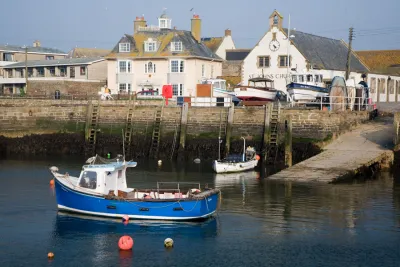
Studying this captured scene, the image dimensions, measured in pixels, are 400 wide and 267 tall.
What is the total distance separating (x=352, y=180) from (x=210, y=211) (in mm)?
12113

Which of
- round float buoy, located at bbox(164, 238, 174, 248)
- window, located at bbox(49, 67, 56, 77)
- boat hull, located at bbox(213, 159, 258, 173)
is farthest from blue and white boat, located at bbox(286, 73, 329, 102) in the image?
window, located at bbox(49, 67, 56, 77)

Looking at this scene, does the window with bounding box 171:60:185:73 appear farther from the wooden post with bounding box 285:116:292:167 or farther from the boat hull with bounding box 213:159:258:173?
the boat hull with bounding box 213:159:258:173

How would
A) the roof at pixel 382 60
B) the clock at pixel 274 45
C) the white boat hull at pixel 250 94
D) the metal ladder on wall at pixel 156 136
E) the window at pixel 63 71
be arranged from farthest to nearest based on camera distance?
the window at pixel 63 71 → the roof at pixel 382 60 → the clock at pixel 274 45 → the white boat hull at pixel 250 94 → the metal ladder on wall at pixel 156 136

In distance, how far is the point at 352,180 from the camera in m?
37.1

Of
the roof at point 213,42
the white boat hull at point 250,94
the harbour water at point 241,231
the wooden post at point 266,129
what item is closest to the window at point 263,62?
the white boat hull at point 250,94

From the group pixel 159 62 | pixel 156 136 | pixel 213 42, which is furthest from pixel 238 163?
pixel 213 42

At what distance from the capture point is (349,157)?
40.3 metres

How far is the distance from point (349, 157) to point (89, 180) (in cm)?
1786

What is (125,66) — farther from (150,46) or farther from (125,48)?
(150,46)

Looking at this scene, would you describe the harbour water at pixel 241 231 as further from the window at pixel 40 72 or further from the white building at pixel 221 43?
the white building at pixel 221 43

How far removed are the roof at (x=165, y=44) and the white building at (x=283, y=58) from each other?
462 centimetres

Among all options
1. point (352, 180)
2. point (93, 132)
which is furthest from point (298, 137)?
point (93, 132)

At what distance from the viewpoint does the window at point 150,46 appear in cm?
6531

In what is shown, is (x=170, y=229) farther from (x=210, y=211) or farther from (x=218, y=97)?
(x=218, y=97)
